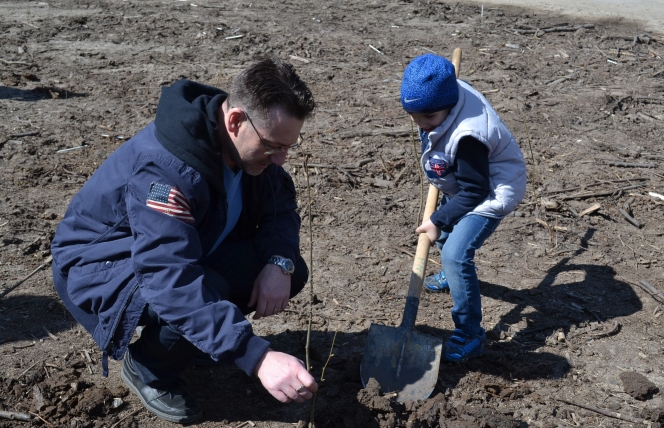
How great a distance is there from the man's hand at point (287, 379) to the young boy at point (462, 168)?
1.24 m

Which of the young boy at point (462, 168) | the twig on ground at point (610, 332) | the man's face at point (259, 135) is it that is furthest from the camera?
the twig on ground at point (610, 332)

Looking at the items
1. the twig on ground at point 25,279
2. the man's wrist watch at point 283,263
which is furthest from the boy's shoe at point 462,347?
the twig on ground at point 25,279

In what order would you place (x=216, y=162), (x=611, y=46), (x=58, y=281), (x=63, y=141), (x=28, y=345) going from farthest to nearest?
(x=611, y=46) → (x=63, y=141) → (x=28, y=345) → (x=58, y=281) → (x=216, y=162)

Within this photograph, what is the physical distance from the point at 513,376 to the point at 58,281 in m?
2.09

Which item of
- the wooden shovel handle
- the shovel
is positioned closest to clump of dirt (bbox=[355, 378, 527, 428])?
the shovel

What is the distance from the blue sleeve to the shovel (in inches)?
15.6

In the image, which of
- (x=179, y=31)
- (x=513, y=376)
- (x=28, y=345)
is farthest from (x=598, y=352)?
(x=179, y=31)

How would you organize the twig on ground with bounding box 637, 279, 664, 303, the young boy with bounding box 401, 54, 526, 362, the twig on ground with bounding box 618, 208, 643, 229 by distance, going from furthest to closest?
1. the twig on ground with bounding box 618, 208, 643, 229
2. the twig on ground with bounding box 637, 279, 664, 303
3. the young boy with bounding box 401, 54, 526, 362

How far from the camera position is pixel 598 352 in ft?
11.2

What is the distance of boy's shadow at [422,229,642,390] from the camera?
3.27 metres

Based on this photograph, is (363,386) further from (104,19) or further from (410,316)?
(104,19)

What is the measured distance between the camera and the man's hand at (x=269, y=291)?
2846mm

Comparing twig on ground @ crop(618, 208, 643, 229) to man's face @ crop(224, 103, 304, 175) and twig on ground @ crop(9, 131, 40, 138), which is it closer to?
man's face @ crop(224, 103, 304, 175)

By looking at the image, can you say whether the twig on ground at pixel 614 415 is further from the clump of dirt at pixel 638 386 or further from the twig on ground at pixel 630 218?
the twig on ground at pixel 630 218
